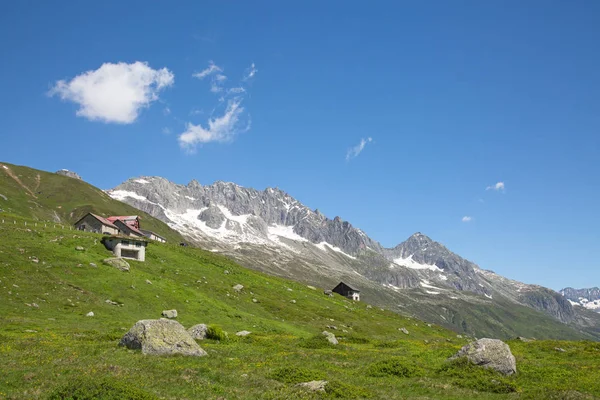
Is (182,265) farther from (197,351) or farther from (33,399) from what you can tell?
(33,399)

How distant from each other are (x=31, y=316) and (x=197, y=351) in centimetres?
2723

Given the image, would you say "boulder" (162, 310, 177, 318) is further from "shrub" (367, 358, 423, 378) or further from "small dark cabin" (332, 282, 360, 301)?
"small dark cabin" (332, 282, 360, 301)

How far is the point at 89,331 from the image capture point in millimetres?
41469

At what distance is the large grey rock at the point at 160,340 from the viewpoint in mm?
31078

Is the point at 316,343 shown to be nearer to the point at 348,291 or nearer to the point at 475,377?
the point at 475,377

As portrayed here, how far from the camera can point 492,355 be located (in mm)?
31688

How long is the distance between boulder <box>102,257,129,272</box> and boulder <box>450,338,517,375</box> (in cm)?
5422

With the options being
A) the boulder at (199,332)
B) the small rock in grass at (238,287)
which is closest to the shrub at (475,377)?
the boulder at (199,332)

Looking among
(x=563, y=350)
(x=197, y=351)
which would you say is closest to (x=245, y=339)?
(x=197, y=351)

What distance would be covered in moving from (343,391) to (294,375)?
171 inches

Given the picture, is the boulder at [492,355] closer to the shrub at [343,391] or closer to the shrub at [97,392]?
the shrub at [343,391]

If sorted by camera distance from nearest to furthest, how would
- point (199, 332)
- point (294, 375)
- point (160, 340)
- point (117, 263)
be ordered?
point (294, 375), point (160, 340), point (199, 332), point (117, 263)

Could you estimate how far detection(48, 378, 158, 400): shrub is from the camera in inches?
699

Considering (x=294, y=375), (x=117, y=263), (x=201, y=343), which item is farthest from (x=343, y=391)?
(x=117, y=263)
